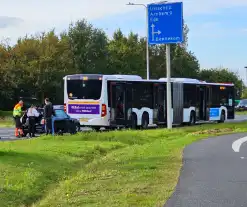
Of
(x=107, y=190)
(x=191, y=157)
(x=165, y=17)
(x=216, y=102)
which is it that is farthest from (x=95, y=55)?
(x=107, y=190)

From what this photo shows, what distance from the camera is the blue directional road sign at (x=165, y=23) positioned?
27734 millimetres

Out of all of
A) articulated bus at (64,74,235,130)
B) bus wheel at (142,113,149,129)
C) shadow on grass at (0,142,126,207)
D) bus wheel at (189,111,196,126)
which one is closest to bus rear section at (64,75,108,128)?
articulated bus at (64,74,235,130)

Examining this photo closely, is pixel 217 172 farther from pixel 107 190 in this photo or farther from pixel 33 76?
pixel 33 76

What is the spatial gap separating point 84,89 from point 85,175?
18.2 m

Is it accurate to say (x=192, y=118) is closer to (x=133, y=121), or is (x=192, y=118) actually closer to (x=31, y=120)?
(x=133, y=121)

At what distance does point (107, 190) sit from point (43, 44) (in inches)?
1906

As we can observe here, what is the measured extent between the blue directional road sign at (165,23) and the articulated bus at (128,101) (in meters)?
3.77

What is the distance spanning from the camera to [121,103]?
3061 cm

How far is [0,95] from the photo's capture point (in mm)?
54969

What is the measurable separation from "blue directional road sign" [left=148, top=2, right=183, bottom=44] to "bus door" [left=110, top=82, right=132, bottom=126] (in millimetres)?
3556

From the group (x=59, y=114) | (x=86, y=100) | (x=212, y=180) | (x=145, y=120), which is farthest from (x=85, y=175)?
(x=145, y=120)

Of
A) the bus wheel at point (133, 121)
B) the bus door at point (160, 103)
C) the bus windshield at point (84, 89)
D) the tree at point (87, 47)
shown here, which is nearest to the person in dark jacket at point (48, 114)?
the bus windshield at point (84, 89)

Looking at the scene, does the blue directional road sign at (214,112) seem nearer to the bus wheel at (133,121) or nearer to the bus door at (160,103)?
the bus door at (160,103)

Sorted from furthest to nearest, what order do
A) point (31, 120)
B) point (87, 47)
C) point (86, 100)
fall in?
1. point (87, 47)
2. point (86, 100)
3. point (31, 120)
